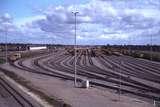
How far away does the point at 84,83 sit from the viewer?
40594 millimetres

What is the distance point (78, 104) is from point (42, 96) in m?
5.11

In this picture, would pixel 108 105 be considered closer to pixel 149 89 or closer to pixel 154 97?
pixel 154 97

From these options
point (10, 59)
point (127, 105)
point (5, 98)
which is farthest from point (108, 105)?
point (10, 59)

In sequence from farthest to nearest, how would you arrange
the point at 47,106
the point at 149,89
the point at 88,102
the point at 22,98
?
1. the point at 149,89
2. the point at 22,98
3. the point at 88,102
4. the point at 47,106

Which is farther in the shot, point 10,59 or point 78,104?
point 10,59

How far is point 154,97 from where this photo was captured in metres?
33.3

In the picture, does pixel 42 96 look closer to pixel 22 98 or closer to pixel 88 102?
pixel 22 98

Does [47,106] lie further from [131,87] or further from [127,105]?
[131,87]

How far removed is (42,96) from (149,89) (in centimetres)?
1245

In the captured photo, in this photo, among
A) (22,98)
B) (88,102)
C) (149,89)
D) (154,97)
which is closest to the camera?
(88,102)

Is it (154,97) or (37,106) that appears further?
(154,97)

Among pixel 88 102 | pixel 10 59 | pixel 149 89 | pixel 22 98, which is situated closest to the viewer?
pixel 88 102

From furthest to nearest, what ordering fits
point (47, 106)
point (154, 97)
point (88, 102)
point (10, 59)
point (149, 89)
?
1. point (10, 59)
2. point (149, 89)
3. point (154, 97)
4. point (88, 102)
5. point (47, 106)

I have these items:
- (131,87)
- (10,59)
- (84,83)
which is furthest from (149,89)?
(10,59)
